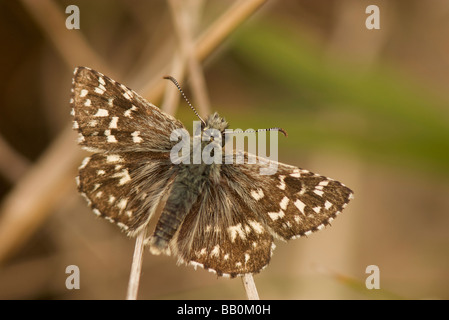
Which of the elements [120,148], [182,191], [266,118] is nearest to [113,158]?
[120,148]

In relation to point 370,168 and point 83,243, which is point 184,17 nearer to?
point 83,243

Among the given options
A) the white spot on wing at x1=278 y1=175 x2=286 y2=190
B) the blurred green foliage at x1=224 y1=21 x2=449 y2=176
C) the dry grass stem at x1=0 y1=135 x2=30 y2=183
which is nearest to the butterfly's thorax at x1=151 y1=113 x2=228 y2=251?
the white spot on wing at x1=278 y1=175 x2=286 y2=190

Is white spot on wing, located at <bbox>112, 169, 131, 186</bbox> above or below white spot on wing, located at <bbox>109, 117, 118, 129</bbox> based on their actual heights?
below

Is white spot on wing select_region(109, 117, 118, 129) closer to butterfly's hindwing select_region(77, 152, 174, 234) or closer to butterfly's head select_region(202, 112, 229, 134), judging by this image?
butterfly's hindwing select_region(77, 152, 174, 234)

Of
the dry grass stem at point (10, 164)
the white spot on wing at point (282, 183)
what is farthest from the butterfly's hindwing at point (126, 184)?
the dry grass stem at point (10, 164)

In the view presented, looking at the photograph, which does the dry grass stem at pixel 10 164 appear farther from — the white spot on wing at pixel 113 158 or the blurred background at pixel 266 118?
the white spot on wing at pixel 113 158

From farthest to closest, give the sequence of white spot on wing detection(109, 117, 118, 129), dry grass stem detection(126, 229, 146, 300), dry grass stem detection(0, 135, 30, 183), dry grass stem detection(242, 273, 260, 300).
A: dry grass stem detection(0, 135, 30, 183) < white spot on wing detection(109, 117, 118, 129) < dry grass stem detection(242, 273, 260, 300) < dry grass stem detection(126, 229, 146, 300)
